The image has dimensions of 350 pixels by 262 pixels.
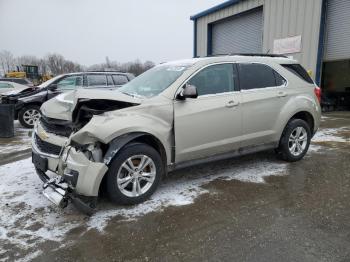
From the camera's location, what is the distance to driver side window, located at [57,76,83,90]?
9.56 meters

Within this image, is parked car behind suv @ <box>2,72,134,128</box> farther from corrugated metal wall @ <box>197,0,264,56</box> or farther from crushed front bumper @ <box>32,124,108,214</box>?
corrugated metal wall @ <box>197,0,264,56</box>

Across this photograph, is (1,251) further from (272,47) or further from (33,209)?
(272,47)

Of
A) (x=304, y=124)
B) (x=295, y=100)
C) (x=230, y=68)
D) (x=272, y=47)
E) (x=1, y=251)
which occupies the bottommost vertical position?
(x=1, y=251)

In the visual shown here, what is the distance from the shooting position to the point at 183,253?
9.23ft

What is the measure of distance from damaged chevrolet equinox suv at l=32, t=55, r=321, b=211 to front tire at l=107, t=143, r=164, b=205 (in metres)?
0.01

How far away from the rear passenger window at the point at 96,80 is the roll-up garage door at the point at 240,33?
8.61m

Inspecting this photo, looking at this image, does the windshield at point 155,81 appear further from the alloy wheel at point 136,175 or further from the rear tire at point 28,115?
the rear tire at point 28,115

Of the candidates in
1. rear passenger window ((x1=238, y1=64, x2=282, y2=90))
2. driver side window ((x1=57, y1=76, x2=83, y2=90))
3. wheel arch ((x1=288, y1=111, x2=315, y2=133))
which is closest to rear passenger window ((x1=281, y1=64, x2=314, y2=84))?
rear passenger window ((x1=238, y1=64, x2=282, y2=90))

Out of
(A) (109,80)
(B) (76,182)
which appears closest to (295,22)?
(A) (109,80)

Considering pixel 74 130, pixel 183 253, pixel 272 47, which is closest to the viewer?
pixel 183 253

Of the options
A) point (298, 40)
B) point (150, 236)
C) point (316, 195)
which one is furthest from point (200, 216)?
point (298, 40)

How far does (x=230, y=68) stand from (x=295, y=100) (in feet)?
4.50

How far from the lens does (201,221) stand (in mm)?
3383

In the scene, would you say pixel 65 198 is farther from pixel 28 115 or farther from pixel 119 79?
pixel 119 79
